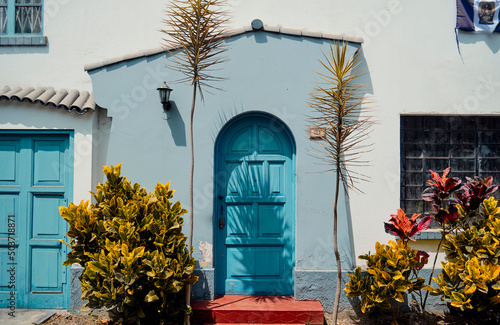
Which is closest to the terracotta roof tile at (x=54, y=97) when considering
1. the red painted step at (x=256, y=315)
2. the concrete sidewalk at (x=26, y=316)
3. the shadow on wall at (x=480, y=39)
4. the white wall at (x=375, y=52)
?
the white wall at (x=375, y=52)

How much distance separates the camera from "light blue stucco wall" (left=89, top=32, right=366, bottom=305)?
→ 527 cm

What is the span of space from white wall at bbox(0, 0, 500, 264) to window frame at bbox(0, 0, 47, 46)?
0.10m

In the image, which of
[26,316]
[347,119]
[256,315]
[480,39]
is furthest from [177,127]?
[480,39]

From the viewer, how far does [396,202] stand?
17.8 feet

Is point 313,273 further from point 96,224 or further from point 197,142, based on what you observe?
point 96,224

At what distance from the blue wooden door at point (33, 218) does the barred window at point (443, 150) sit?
4873 millimetres

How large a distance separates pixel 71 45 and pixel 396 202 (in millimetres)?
5327

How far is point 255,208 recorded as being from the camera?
5.38 metres

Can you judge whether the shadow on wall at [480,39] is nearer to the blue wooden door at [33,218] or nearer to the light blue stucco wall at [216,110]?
the light blue stucco wall at [216,110]

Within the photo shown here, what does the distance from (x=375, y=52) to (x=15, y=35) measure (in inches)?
213

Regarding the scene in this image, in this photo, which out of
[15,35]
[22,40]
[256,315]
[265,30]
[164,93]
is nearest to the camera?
[256,315]

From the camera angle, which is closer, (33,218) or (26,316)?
(26,316)

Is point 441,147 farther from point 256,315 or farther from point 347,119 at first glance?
point 256,315

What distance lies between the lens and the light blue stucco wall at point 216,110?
5.27 m
